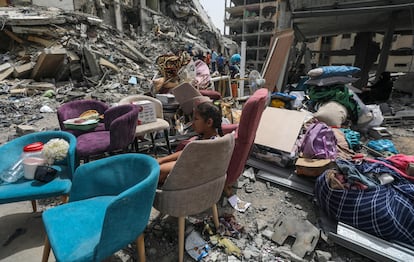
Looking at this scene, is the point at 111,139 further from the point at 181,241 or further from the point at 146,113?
the point at 181,241

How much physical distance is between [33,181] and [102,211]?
2.50 ft

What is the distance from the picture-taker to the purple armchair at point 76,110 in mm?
2678

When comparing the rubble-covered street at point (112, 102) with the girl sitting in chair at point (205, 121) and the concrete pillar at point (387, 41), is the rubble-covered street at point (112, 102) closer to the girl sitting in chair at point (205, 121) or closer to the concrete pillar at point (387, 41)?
the girl sitting in chair at point (205, 121)


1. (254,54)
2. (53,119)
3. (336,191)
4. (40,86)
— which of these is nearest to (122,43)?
(40,86)

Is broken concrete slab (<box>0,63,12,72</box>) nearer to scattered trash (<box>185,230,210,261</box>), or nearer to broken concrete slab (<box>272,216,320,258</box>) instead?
scattered trash (<box>185,230,210,261</box>)

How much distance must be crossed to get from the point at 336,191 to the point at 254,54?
33643mm

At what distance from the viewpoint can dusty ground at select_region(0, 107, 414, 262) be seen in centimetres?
179

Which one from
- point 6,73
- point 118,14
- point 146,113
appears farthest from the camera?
point 118,14

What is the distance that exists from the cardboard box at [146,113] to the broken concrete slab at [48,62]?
240 inches

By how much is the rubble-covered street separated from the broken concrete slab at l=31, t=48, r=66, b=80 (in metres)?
0.03

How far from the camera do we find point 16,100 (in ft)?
19.8

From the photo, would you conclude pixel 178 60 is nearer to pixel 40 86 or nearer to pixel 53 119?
pixel 53 119

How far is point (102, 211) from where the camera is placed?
1.50 meters

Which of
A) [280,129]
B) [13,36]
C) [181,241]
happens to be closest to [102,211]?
[181,241]
